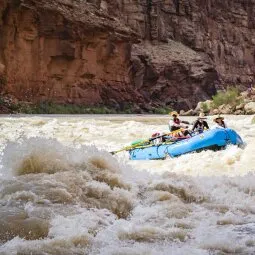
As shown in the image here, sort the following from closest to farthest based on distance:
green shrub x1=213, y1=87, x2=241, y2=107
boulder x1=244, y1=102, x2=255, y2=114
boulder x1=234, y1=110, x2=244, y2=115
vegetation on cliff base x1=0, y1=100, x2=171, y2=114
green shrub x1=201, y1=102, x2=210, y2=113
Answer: boulder x1=244, y1=102, x2=255, y2=114 < boulder x1=234, y1=110, x2=244, y2=115 < vegetation on cliff base x1=0, y1=100, x2=171, y2=114 < green shrub x1=213, y1=87, x2=241, y2=107 < green shrub x1=201, y1=102, x2=210, y2=113

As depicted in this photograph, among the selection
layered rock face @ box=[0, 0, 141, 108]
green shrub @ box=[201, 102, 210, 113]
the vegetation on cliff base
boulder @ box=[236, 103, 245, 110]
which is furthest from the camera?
green shrub @ box=[201, 102, 210, 113]

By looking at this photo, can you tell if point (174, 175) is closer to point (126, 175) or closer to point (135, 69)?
point (126, 175)

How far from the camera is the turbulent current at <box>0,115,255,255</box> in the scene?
459 centimetres

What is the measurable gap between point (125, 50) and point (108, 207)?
38691 mm

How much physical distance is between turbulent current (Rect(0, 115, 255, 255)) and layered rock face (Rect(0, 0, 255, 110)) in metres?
29.9

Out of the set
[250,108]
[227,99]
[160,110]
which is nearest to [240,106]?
[250,108]

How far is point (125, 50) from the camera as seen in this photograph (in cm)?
4369

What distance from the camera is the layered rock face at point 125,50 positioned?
37.3 m

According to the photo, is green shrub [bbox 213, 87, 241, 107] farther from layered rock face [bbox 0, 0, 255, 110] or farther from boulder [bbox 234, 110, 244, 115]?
layered rock face [bbox 0, 0, 255, 110]

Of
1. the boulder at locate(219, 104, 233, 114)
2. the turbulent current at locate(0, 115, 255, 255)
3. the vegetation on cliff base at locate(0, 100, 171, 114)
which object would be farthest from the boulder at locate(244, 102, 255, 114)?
the turbulent current at locate(0, 115, 255, 255)

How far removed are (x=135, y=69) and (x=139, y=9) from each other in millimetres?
9580

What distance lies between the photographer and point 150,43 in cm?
5812

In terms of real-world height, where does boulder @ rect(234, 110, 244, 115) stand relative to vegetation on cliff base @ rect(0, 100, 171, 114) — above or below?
above

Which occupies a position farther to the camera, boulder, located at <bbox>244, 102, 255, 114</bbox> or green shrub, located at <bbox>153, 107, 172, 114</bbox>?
green shrub, located at <bbox>153, 107, 172, 114</bbox>
